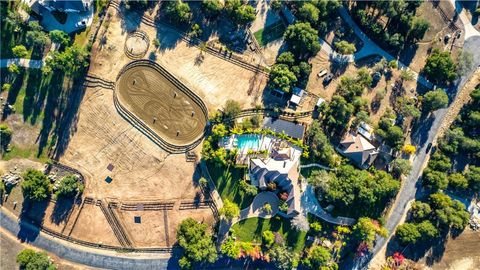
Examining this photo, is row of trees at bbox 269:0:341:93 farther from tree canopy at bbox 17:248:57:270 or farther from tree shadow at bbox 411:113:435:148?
tree canopy at bbox 17:248:57:270

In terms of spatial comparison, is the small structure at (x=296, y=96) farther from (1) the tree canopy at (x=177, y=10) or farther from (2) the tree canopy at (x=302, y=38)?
(1) the tree canopy at (x=177, y=10)

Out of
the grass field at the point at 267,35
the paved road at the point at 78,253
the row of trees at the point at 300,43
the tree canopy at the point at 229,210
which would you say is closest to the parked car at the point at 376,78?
the row of trees at the point at 300,43

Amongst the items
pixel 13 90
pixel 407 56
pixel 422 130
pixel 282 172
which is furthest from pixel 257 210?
pixel 13 90

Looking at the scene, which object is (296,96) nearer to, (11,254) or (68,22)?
(68,22)

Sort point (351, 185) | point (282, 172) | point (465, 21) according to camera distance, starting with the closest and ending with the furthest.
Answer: point (351, 185)
point (282, 172)
point (465, 21)

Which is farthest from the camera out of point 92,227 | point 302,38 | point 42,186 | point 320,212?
point 320,212

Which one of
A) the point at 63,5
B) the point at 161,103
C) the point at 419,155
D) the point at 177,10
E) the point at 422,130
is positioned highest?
the point at 177,10
